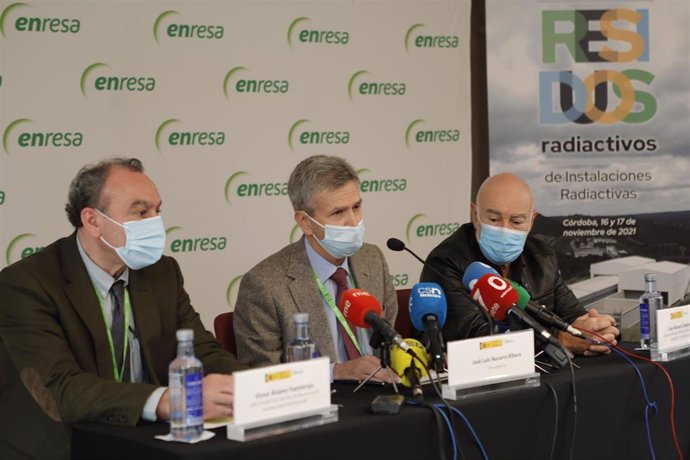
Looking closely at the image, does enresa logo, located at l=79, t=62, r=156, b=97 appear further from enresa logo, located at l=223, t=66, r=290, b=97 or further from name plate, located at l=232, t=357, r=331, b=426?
name plate, located at l=232, t=357, r=331, b=426

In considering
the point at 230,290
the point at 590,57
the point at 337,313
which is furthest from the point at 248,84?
the point at 337,313

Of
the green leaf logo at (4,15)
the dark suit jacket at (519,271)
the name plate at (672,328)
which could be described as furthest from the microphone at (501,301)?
the green leaf logo at (4,15)

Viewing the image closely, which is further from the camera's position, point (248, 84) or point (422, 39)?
point (422, 39)

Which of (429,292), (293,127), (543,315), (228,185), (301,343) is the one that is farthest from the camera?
(293,127)

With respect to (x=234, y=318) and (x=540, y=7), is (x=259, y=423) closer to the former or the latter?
(x=234, y=318)

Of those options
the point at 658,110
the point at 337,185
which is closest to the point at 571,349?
the point at 337,185

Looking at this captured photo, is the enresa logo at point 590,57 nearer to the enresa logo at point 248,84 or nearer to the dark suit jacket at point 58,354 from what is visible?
the enresa logo at point 248,84

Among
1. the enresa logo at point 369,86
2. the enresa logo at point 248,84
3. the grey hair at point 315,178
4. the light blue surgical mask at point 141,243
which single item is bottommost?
the light blue surgical mask at point 141,243

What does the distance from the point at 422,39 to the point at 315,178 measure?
8.73 ft

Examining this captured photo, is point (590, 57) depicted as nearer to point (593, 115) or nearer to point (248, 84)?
point (593, 115)

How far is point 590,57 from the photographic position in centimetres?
581

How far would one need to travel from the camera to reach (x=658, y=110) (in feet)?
19.2

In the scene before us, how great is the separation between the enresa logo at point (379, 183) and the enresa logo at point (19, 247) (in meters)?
1.88

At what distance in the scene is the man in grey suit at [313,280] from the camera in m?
3.31
